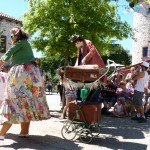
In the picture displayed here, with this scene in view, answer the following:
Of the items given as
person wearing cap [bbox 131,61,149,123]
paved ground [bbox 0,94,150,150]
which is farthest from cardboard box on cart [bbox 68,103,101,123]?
person wearing cap [bbox 131,61,149,123]

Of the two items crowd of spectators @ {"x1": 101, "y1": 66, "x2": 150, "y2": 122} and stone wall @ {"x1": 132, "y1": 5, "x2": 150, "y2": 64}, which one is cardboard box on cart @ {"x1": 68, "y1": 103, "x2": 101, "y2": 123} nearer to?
crowd of spectators @ {"x1": 101, "y1": 66, "x2": 150, "y2": 122}

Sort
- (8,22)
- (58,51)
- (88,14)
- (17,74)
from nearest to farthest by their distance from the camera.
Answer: (17,74)
(88,14)
(58,51)
(8,22)

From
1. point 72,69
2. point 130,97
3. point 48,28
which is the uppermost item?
point 48,28

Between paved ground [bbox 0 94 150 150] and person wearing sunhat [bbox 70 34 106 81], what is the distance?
1193 mm

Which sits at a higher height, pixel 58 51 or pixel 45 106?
pixel 58 51

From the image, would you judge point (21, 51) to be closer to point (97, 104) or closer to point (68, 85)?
point (68, 85)

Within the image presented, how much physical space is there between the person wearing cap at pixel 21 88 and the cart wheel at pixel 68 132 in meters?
0.48

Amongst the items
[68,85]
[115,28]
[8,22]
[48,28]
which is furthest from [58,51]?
[8,22]

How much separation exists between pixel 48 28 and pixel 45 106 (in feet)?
13.8

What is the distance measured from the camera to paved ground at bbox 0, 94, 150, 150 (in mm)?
5609

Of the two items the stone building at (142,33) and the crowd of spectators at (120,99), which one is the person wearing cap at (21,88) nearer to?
the crowd of spectators at (120,99)

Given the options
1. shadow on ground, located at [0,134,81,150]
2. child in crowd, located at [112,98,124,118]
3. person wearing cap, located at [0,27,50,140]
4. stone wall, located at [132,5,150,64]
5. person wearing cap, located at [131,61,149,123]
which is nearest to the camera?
shadow on ground, located at [0,134,81,150]

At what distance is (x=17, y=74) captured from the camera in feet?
19.1

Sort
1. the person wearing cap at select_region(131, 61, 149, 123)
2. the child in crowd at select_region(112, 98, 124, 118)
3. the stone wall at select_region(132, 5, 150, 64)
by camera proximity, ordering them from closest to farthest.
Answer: the person wearing cap at select_region(131, 61, 149, 123)
the child in crowd at select_region(112, 98, 124, 118)
the stone wall at select_region(132, 5, 150, 64)
